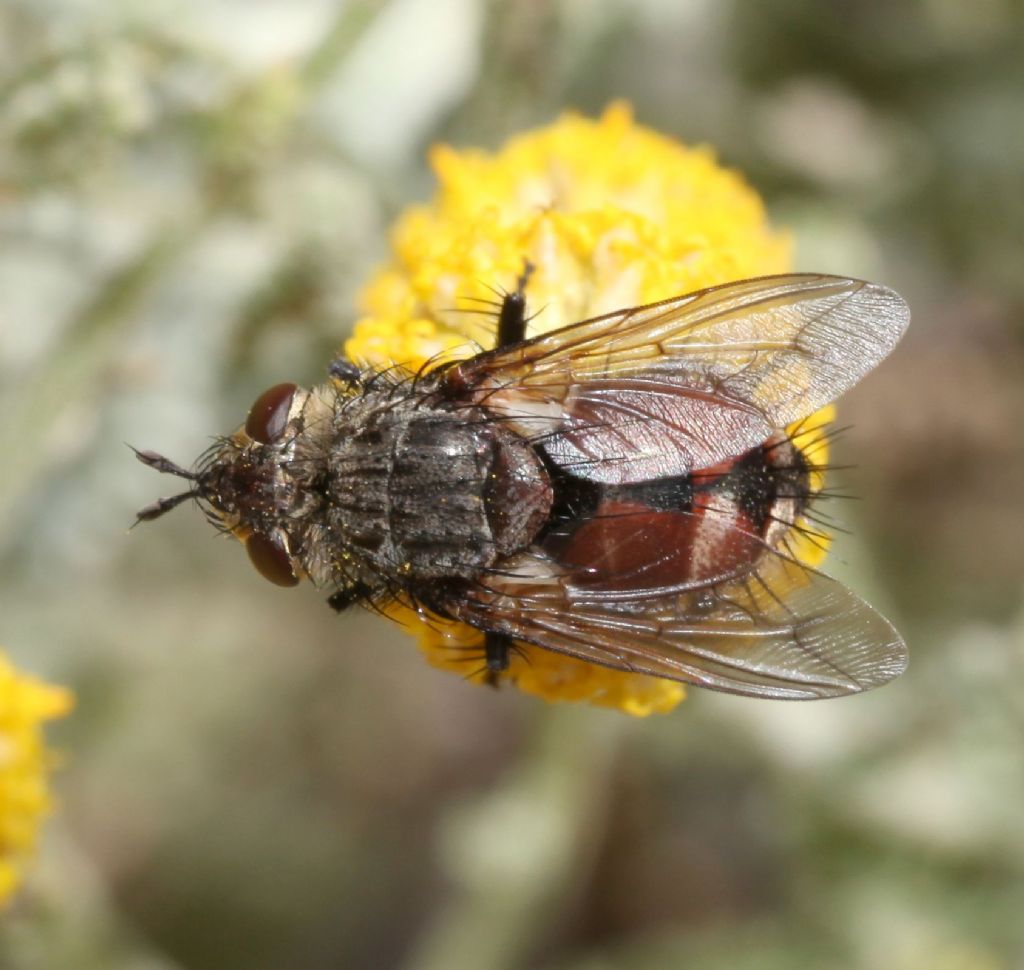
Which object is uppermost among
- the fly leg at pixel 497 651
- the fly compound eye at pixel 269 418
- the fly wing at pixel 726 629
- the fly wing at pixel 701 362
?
the fly wing at pixel 701 362

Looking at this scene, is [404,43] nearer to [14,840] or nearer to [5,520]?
[5,520]

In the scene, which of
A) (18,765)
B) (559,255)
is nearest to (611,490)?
(559,255)

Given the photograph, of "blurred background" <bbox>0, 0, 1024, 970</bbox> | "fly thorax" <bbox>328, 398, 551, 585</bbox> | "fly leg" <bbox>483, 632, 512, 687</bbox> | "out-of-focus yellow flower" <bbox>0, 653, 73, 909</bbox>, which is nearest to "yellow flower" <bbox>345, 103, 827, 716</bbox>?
"fly leg" <bbox>483, 632, 512, 687</bbox>

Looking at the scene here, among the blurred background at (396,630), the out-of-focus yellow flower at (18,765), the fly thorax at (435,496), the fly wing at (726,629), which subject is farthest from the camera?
the blurred background at (396,630)

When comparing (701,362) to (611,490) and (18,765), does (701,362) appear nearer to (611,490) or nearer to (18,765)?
(611,490)

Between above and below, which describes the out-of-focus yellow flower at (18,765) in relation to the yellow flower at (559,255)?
below

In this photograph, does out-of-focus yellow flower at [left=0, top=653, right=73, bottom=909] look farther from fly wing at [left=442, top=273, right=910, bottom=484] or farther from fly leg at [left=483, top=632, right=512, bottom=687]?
fly wing at [left=442, top=273, right=910, bottom=484]

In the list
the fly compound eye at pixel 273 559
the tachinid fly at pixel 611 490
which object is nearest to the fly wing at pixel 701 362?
the tachinid fly at pixel 611 490

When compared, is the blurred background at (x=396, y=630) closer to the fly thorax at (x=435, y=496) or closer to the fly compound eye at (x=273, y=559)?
the fly compound eye at (x=273, y=559)
